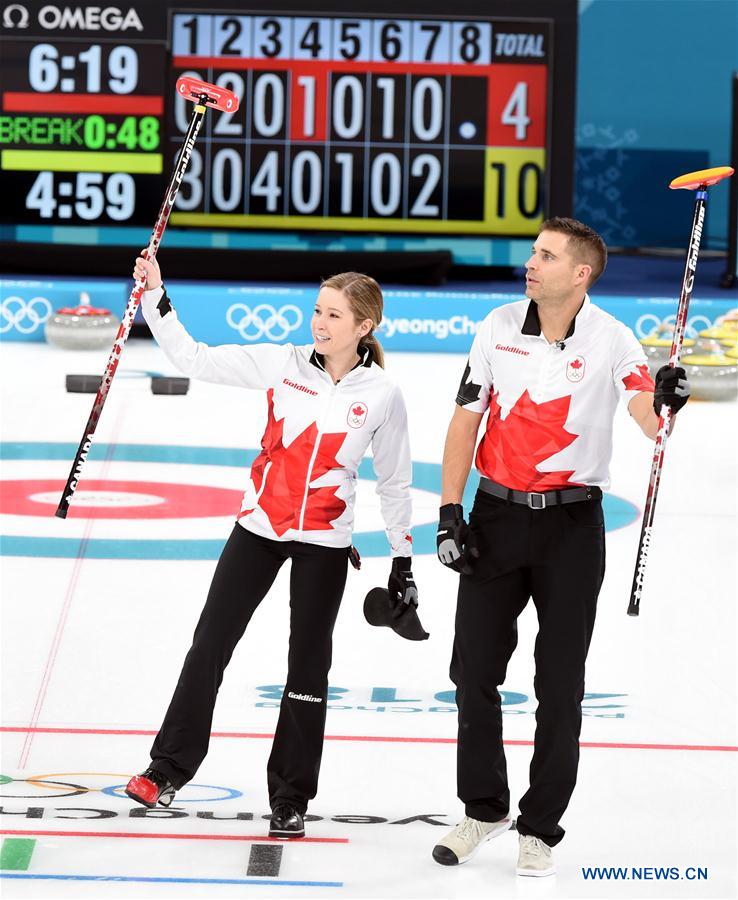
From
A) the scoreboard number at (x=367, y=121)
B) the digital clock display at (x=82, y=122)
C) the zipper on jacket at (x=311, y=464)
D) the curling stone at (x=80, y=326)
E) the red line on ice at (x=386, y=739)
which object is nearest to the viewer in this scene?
the zipper on jacket at (x=311, y=464)

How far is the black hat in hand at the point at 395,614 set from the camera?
426 cm

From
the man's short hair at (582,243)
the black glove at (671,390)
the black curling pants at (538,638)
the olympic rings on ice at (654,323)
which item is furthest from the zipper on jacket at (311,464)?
the olympic rings on ice at (654,323)

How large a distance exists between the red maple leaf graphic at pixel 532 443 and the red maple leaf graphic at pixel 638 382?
0.50 ft

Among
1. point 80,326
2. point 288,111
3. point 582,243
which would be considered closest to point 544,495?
point 582,243

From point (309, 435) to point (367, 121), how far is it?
32.3 ft

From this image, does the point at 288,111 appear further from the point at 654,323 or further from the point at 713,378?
the point at 713,378

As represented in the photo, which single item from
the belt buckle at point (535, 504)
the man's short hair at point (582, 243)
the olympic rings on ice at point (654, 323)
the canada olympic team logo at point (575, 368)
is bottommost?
the belt buckle at point (535, 504)

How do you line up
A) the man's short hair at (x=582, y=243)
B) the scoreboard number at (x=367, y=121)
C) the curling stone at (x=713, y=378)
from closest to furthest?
the man's short hair at (x=582, y=243) → the curling stone at (x=713, y=378) → the scoreboard number at (x=367, y=121)

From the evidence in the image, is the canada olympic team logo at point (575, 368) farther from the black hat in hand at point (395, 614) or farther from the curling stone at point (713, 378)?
the curling stone at point (713, 378)

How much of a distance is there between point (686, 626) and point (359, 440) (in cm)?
255

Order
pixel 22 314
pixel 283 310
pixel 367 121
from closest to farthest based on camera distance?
pixel 283 310
pixel 22 314
pixel 367 121

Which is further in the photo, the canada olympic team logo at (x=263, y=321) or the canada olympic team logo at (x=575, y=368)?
the canada olympic team logo at (x=263, y=321)

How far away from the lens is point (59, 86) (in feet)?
44.1

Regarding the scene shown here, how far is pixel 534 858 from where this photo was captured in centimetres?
395
